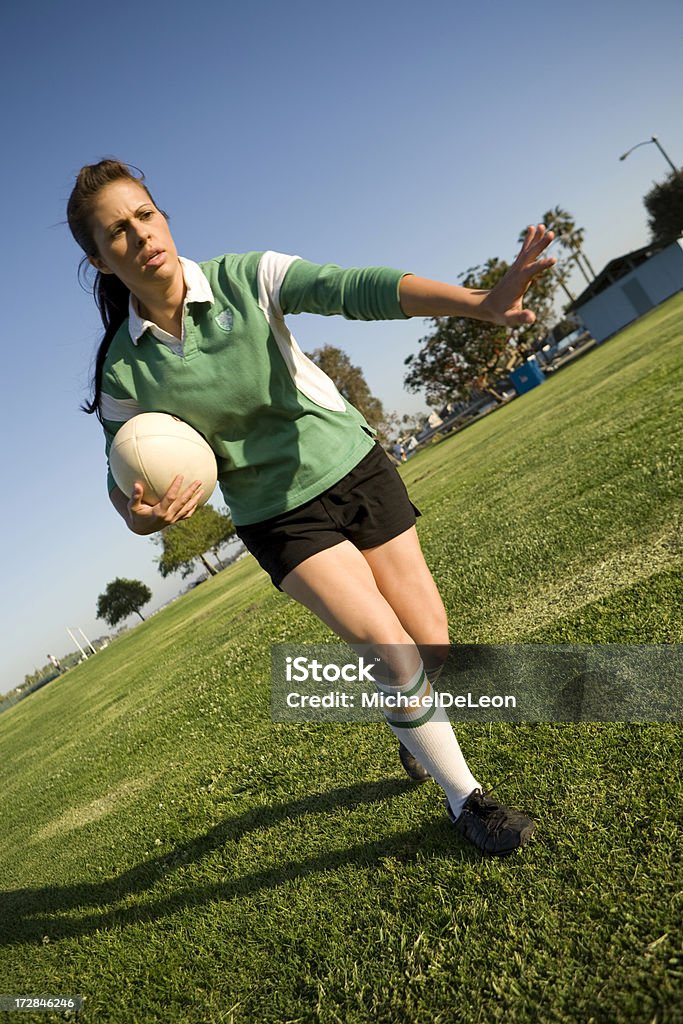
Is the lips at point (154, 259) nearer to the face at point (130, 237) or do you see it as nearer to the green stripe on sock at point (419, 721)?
the face at point (130, 237)

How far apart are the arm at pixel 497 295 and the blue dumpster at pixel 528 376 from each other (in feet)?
149

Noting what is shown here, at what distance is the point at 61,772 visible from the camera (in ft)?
33.0

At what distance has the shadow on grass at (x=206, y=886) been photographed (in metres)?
3.38

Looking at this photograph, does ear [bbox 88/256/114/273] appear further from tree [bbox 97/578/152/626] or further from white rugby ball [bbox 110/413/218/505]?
tree [bbox 97/578/152/626]

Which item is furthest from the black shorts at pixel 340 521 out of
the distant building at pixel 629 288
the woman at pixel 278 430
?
the distant building at pixel 629 288

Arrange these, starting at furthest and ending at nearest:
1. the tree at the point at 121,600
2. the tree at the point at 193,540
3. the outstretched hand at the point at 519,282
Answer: the tree at the point at 121,600
the tree at the point at 193,540
the outstretched hand at the point at 519,282

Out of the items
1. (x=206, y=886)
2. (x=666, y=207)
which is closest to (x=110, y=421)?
(x=206, y=886)

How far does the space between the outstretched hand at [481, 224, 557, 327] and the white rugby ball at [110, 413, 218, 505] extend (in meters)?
1.42

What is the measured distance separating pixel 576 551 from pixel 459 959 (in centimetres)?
420

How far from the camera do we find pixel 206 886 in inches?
154

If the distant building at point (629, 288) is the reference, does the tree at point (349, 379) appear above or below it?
above

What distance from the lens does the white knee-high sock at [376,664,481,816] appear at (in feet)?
10.5

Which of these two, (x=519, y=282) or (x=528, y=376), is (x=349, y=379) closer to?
(x=528, y=376)

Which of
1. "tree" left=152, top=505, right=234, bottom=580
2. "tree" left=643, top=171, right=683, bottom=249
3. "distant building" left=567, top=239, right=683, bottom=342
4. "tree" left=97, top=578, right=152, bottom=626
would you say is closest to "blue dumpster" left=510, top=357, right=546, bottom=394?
"distant building" left=567, top=239, right=683, bottom=342
